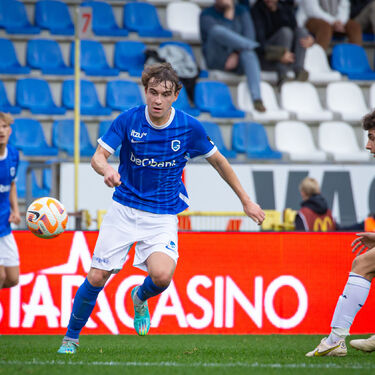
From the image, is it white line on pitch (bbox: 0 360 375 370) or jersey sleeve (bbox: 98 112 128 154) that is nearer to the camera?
white line on pitch (bbox: 0 360 375 370)

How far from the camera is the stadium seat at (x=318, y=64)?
13.9 metres

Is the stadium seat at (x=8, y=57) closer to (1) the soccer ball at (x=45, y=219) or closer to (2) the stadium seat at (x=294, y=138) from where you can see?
(2) the stadium seat at (x=294, y=138)

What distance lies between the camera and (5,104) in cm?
1254

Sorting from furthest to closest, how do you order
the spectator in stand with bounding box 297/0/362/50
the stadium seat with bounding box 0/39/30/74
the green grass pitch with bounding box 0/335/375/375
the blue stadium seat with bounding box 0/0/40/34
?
the spectator in stand with bounding box 297/0/362/50 < the blue stadium seat with bounding box 0/0/40/34 < the stadium seat with bounding box 0/39/30/74 < the green grass pitch with bounding box 0/335/375/375

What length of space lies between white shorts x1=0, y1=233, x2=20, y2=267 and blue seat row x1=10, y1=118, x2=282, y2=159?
430cm

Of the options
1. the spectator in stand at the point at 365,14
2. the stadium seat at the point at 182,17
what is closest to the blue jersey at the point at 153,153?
the stadium seat at the point at 182,17

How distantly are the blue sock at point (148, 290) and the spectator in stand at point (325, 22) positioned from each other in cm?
950

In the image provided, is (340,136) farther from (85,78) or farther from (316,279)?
(316,279)

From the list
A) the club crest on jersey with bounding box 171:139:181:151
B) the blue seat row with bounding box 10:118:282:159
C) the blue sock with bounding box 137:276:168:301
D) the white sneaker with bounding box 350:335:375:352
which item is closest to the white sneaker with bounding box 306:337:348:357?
the white sneaker with bounding box 350:335:375:352

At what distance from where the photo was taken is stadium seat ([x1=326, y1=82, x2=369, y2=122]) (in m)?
13.6

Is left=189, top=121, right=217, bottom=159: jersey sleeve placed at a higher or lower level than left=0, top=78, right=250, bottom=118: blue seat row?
lower

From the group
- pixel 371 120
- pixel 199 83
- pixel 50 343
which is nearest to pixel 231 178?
pixel 371 120

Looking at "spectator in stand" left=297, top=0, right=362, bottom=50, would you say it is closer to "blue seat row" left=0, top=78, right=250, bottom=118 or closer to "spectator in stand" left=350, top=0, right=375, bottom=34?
"spectator in stand" left=350, top=0, right=375, bottom=34

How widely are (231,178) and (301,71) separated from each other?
26.9ft
